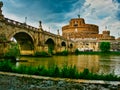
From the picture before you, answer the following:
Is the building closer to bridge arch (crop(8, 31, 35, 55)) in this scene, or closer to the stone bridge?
the stone bridge

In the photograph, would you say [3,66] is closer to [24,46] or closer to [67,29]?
[24,46]

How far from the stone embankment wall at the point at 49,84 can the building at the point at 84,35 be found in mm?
108130

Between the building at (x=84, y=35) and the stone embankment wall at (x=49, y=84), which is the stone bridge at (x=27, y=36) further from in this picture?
the building at (x=84, y=35)

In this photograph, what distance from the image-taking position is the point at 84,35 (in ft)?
425

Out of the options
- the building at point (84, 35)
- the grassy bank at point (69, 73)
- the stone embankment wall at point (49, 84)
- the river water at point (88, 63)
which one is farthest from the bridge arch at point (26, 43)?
the building at point (84, 35)

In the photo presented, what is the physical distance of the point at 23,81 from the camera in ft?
38.8

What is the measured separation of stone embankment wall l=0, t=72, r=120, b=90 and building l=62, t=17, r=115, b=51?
108130mm

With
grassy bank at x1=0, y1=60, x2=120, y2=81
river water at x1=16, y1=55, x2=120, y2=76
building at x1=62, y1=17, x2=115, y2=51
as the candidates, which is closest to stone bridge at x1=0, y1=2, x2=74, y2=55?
river water at x1=16, y1=55, x2=120, y2=76

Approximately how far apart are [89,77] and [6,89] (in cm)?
494

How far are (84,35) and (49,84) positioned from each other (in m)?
120

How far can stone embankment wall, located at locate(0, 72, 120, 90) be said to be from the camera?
10.4 meters

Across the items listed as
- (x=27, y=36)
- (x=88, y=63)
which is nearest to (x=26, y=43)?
(x=27, y=36)

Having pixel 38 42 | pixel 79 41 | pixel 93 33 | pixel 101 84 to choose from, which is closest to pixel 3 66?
pixel 101 84

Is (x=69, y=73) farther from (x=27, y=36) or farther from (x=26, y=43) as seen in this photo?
(x=26, y=43)
